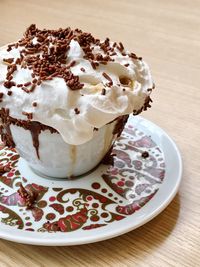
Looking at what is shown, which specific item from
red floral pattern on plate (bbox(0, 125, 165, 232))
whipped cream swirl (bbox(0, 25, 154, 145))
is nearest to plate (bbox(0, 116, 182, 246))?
red floral pattern on plate (bbox(0, 125, 165, 232))

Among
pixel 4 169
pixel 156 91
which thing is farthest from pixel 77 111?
pixel 156 91

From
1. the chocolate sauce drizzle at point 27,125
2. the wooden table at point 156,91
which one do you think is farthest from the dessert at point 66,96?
the wooden table at point 156,91

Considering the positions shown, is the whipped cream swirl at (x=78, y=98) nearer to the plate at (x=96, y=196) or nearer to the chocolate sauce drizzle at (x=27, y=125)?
the chocolate sauce drizzle at (x=27, y=125)

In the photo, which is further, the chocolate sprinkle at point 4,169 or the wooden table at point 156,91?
the chocolate sprinkle at point 4,169

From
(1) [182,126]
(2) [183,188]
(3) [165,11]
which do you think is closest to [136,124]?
(1) [182,126]

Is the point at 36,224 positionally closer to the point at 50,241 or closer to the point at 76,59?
the point at 50,241

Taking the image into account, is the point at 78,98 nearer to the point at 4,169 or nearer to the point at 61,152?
the point at 61,152

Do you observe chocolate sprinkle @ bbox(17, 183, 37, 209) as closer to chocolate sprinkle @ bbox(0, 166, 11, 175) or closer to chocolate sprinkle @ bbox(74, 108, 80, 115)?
chocolate sprinkle @ bbox(0, 166, 11, 175)
